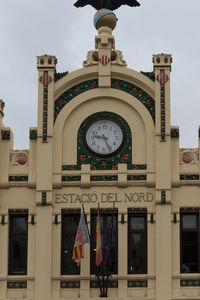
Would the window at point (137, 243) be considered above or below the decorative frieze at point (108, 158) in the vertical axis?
below

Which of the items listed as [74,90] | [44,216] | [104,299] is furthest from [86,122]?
[104,299]

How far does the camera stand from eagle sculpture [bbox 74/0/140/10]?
40.9 m

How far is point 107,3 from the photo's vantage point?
134 ft

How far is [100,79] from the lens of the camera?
3838 centimetres

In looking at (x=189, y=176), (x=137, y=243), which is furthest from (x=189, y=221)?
(x=137, y=243)

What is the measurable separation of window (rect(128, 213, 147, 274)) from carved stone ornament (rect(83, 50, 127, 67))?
693 centimetres

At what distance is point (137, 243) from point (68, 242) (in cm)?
297

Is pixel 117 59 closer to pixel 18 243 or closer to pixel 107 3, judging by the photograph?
pixel 107 3

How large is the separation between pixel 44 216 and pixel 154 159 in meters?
5.36

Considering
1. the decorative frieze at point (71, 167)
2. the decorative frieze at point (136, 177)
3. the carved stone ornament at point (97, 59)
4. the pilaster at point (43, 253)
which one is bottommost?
the pilaster at point (43, 253)

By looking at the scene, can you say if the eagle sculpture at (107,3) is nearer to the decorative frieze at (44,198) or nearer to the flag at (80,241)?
the decorative frieze at (44,198)

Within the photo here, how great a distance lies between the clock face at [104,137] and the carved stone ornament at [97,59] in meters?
2.65

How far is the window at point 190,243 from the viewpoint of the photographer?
120 feet

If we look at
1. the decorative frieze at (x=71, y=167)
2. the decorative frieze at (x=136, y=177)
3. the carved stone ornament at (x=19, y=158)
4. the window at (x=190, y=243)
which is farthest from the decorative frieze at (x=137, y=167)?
the carved stone ornament at (x=19, y=158)
